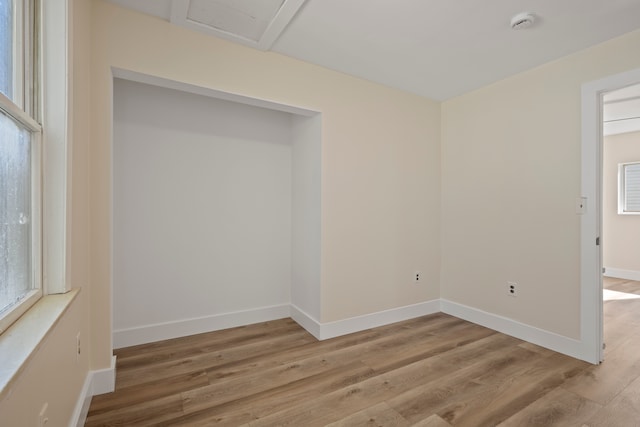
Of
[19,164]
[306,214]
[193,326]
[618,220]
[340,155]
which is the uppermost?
[340,155]

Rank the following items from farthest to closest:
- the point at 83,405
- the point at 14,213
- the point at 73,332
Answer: the point at 83,405 < the point at 73,332 < the point at 14,213

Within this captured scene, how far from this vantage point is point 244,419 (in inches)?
68.4

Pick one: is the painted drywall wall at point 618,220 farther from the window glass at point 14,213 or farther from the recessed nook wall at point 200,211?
the window glass at point 14,213

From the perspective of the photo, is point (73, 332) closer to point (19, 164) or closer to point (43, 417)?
point (43, 417)

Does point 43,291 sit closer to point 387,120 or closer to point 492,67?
point 387,120

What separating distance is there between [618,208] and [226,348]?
279 inches

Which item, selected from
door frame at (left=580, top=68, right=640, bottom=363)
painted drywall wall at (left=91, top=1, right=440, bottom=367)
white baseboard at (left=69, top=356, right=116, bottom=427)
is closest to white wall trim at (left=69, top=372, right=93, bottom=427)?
white baseboard at (left=69, top=356, right=116, bottom=427)

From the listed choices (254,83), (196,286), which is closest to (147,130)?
(254,83)

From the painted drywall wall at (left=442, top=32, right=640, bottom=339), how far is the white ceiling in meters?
0.23

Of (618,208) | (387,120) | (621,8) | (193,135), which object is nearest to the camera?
(621,8)

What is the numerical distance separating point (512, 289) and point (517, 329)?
37 cm

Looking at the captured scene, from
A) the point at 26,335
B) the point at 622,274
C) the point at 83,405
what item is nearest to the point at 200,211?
the point at 83,405

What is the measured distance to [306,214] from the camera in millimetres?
3094

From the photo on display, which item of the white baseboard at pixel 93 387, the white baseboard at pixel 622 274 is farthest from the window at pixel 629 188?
the white baseboard at pixel 93 387
